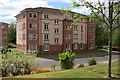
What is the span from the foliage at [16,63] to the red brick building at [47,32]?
24.4 meters

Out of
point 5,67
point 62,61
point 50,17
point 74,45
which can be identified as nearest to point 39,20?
point 50,17

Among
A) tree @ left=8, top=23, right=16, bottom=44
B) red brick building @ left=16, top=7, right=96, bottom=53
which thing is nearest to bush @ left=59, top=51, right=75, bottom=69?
red brick building @ left=16, top=7, right=96, bottom=53

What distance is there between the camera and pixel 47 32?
45.2 m

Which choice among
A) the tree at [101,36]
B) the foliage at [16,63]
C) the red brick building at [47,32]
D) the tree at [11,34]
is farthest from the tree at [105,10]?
the tree at [11,34]

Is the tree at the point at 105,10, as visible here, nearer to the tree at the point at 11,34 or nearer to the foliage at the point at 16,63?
the foliage at the point at 16,63

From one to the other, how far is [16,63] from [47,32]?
2920 centimetres

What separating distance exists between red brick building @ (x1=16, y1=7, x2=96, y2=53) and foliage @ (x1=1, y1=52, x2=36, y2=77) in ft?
79.9

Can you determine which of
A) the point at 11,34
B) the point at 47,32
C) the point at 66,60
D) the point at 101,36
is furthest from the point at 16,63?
the point at 11,34

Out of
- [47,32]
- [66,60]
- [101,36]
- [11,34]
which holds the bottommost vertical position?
[66,60]

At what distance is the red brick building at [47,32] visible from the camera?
42.8 m

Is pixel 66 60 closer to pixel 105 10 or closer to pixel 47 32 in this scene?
pixel 105 10

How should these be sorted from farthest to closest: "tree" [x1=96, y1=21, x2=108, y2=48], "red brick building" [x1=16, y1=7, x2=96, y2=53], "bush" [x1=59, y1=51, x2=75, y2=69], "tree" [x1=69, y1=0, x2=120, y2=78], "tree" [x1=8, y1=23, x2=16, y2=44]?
"tree" [x1=8, y1=23, x2=16, y2=44] → "tree" [x1=96, y1=21, x2=108, y2=48] → "red brick building" [x1=16, y1=7, x2=96, y2=53] → "bush" [x1=59, y1=51, x2=75, y2=69] → "tree" [x1=69, y1=0, x2=120, y2=78]

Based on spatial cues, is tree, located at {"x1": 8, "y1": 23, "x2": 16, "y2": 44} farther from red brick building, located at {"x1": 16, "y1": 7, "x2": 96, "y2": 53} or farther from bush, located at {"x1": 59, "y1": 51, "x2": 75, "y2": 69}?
bush, located at {"x1": 59, "y1": 51, "x2": 75, "y2": 69}

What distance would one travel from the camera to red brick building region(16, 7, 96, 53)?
42.8 m
